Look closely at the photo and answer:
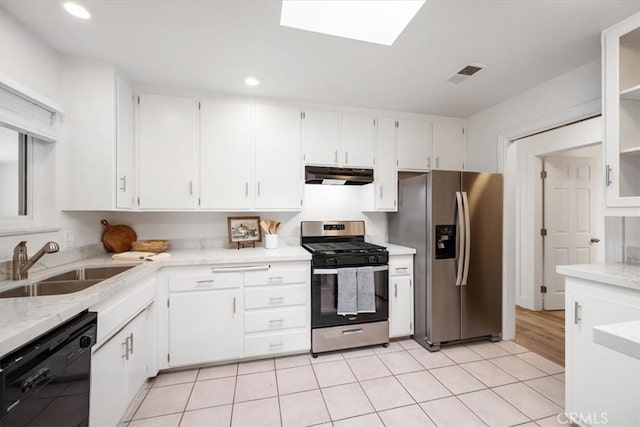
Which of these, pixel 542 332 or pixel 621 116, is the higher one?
pixel 621 116

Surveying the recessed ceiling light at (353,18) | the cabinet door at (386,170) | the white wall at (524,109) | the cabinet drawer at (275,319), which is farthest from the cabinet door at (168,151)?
the white wall at (524,109)

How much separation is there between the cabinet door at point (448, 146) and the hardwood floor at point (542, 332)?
76.6 inches

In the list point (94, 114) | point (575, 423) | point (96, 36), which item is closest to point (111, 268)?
point (94, 114)

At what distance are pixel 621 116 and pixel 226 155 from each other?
2.87 meters

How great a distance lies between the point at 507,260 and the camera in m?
2.71

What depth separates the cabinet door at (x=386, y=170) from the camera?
115 inches

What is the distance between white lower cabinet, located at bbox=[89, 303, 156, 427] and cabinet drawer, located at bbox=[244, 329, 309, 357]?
0.73 m

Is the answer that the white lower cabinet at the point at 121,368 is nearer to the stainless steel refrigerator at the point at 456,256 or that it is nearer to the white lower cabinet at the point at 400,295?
the white lower cabinet at the point at 400,295

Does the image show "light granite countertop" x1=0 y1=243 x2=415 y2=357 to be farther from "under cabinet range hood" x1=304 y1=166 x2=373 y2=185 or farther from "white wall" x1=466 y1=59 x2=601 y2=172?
"white wall" x1=466 y1=59 x2=601 y2=172

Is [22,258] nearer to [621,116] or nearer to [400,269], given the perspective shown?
[400,269]

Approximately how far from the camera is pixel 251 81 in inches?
90.7

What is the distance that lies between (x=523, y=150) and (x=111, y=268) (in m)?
4.85

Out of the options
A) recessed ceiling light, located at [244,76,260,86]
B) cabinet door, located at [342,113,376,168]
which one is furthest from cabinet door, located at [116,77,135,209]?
cabinet door, located at [342,113,376,168]

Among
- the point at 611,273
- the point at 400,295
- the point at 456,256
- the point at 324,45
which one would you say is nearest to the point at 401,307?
the point at 400,295
